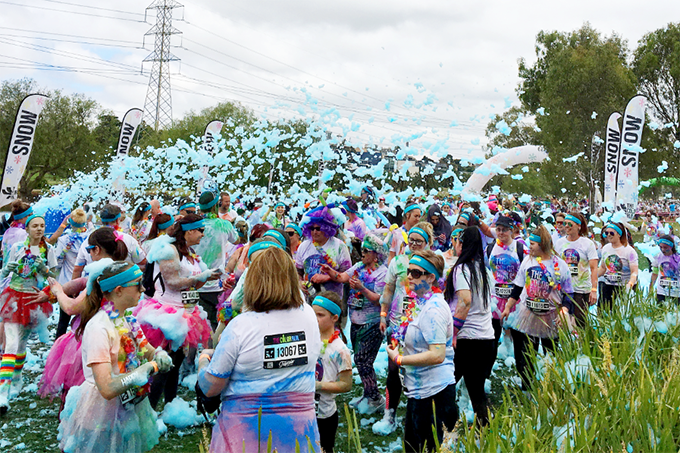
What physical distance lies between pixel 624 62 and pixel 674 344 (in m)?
29.4

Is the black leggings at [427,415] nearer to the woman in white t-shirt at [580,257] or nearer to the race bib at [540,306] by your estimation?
the race bib at [540,306]

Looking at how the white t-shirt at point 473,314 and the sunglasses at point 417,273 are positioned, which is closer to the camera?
the sunglasses at point 417,273

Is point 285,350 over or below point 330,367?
over

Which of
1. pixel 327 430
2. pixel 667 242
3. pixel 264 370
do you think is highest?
pixel 667 242

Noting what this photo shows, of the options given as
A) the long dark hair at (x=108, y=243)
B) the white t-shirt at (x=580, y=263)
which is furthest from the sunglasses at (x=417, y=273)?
the white t-shirt at (x=580, y=263)

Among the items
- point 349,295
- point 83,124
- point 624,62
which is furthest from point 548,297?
point 83,124

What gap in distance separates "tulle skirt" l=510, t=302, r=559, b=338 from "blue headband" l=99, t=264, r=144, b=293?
12.3ft

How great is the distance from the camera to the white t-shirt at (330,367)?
11.5 ft

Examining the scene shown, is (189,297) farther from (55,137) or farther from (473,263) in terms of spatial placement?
(55,137)

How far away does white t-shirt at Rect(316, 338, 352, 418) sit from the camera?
3.49 metres

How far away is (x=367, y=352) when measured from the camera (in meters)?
5.55

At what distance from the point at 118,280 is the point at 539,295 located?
3.94m

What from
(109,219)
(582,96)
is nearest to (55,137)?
(582,96)

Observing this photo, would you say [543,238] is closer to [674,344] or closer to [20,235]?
[674,344]
